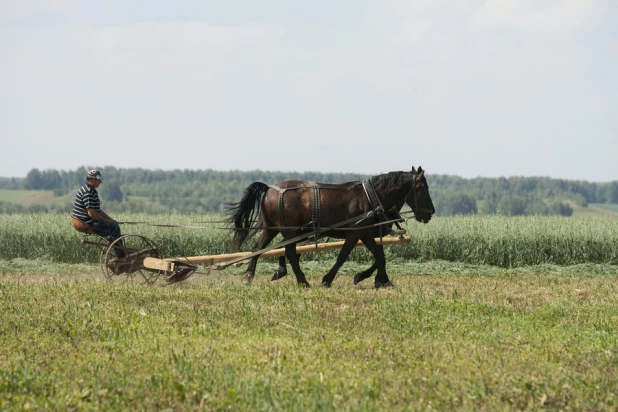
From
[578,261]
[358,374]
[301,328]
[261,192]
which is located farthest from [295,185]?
[578,261]

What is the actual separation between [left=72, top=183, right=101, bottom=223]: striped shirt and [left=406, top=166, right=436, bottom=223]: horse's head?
17.3 ft

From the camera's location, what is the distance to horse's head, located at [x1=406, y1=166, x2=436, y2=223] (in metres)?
15.1

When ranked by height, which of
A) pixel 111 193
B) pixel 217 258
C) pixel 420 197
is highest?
pixel 420 197

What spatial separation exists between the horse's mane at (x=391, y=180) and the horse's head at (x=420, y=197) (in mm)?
140

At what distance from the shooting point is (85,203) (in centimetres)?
1468

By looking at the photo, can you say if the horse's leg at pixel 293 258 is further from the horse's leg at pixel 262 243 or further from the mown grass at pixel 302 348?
the horse's leg at pixel 262 243

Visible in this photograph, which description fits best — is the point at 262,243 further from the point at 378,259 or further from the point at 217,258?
the point at 378,259

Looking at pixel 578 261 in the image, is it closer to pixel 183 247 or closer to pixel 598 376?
pixel 183 247

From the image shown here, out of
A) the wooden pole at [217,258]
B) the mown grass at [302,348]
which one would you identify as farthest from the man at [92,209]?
the mown grass at [302,348]

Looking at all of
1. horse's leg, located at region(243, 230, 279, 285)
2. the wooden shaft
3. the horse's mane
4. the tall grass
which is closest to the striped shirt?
the wooden shaft

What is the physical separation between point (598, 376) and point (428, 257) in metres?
13.9

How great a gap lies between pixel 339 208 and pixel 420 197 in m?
1.43

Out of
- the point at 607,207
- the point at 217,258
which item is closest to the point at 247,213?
the point at 217,258

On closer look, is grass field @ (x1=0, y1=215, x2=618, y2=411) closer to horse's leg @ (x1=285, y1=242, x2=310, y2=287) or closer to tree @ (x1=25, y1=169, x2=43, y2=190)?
horse's leg @ (x1=285, y1=242, x2=310, y2=287)
